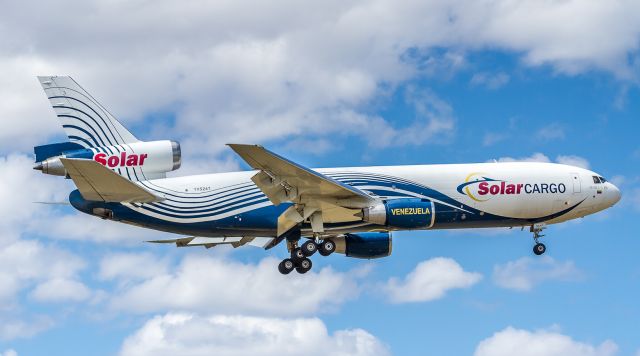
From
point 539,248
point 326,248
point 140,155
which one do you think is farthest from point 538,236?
point 140,155

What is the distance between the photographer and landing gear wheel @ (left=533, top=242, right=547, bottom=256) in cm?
5584

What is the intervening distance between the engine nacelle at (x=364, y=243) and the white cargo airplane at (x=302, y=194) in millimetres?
1598

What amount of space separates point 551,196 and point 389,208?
885 cm

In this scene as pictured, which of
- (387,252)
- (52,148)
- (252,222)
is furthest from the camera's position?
(387,252)

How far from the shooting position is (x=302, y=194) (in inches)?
2018

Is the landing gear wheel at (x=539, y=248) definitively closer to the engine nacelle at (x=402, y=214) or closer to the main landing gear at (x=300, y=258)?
the engine nacelle at (x=402, y=214)

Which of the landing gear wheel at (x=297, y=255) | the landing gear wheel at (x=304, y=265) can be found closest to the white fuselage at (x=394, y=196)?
the landing gear wheel at (x=297, y=255)

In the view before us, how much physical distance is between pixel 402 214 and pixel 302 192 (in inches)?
191

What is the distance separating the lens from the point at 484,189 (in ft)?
175

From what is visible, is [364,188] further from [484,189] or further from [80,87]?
[80,87]

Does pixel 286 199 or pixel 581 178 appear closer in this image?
pixel 286 199

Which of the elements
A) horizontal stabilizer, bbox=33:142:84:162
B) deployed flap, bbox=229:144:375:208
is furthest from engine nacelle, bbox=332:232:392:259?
horizontal stabilizer, bbox=33:142:84:162

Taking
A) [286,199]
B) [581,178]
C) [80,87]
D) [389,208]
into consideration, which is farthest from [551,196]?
[80,87]

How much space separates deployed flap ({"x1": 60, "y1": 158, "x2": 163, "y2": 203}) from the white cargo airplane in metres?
0.10
